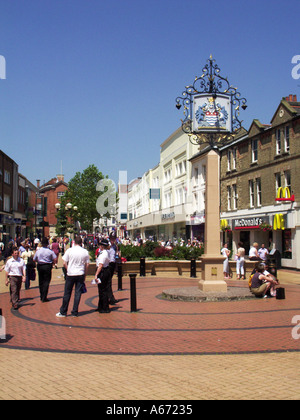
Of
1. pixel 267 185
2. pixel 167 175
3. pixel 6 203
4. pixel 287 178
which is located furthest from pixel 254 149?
pixel 6 203

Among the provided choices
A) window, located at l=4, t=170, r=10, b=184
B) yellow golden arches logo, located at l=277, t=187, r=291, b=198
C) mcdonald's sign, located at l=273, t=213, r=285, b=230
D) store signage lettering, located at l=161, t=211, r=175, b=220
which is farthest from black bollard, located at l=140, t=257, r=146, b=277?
window, located at l=4, t=170, r=10, b=184

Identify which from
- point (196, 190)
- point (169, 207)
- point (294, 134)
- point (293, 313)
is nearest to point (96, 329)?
point (293, 313)

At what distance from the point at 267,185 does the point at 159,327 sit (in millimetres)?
24052

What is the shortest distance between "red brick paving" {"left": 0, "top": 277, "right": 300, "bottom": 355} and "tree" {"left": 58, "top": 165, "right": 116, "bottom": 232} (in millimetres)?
58921

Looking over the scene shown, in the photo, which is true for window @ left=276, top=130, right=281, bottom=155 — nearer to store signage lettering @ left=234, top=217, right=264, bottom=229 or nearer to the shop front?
the shop front

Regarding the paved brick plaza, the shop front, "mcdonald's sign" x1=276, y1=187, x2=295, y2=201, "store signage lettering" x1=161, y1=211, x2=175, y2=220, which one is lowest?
the paved brick plaza

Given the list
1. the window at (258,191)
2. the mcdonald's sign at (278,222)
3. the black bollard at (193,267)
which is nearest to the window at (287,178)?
the mcdonald's sign at (278,222)

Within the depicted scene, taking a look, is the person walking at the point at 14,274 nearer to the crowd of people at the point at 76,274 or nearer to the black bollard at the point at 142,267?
the crowd of people at the point at 76,274

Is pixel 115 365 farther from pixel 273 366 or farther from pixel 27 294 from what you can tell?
pixel 27 294

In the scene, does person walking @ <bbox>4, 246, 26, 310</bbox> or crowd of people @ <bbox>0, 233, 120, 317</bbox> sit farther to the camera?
person walking @ <bbox>4, 246, 26, 310</bbox>

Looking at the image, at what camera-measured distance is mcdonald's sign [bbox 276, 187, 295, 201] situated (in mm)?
28175

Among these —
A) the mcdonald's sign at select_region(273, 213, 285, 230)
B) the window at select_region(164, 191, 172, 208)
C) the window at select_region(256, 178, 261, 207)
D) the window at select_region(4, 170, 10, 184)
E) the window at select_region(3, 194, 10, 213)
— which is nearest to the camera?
the mcdonald's sign at select_region(273, 213, 285, 230)

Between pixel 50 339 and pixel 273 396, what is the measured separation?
15.5 ft

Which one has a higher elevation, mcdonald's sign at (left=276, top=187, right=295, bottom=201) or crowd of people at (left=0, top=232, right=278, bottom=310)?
mcdonald's sign at (left=276, top=187, right=295, bottom=201)
